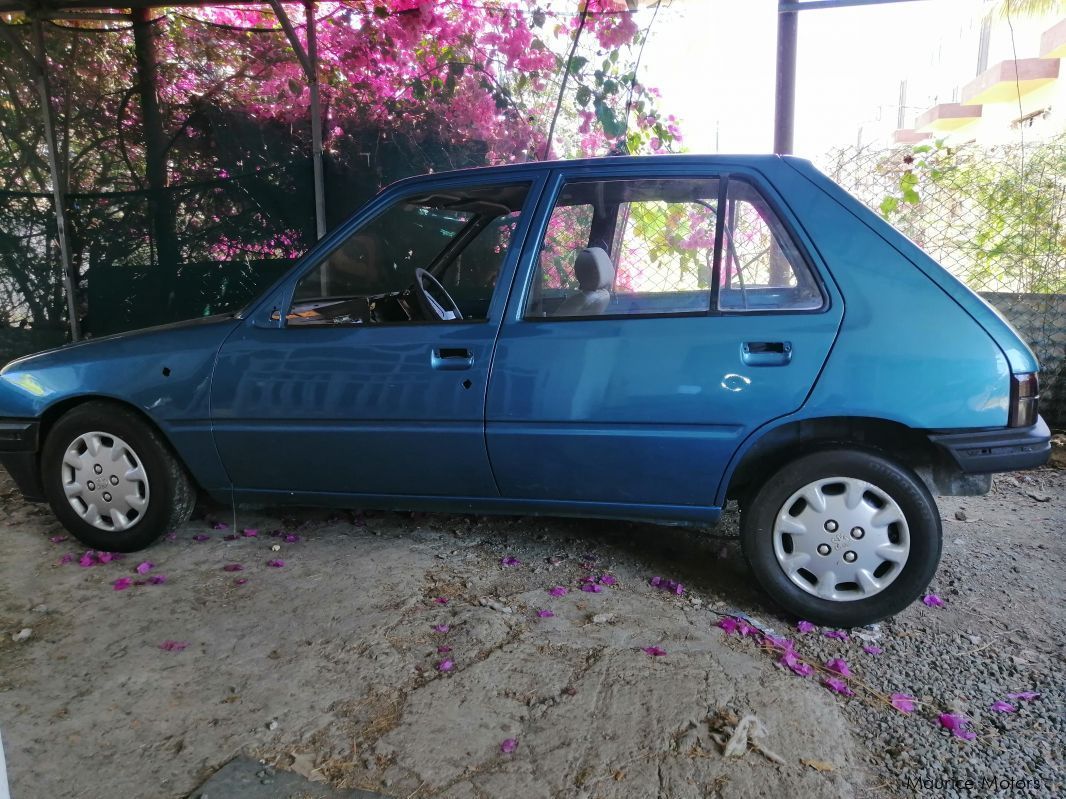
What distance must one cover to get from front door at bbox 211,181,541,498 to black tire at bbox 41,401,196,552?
0.29 m

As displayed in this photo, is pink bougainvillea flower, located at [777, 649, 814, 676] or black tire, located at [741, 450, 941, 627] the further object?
black tire, located at [741, 450, 941, 627]

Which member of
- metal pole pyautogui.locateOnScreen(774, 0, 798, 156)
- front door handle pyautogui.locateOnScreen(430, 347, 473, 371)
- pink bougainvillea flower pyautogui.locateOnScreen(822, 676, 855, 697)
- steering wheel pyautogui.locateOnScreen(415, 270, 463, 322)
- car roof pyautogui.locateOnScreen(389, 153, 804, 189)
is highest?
metal pole pyautogui.locateOnScreen(774, 0, 798, 156)

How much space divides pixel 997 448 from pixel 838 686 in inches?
38.2

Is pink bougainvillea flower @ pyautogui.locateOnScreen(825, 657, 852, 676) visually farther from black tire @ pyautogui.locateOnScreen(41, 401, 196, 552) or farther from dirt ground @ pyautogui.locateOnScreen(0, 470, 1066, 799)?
A: black tire @ pyautogui.locateOnScreen(41, 401, 196, 552)

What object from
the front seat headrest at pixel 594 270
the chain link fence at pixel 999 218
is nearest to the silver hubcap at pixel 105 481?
the front seat headrest at pixel 594 270

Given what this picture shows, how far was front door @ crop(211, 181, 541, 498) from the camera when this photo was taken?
9.53 feet

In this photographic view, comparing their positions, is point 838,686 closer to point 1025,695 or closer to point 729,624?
point 729,624

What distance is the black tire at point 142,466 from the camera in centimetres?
Answer: 327

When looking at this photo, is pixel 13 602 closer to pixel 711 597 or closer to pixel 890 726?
pixel 711 597

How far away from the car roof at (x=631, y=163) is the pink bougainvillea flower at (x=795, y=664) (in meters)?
1.75

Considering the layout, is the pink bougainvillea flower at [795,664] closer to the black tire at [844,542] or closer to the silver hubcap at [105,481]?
the black tire at [844,542]

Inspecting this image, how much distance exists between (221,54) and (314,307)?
4608mm

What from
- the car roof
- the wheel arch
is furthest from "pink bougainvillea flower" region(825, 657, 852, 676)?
the car roof

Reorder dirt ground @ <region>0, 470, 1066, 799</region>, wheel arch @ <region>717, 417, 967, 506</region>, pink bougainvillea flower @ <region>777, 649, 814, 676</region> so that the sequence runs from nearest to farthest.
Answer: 1. dirt ground @ <region>0, 470, 1066, 799</region>
2. pink bougainvillea flower @ <region>777, 649, 814, 676</region>
3. wheel arch @ <region>717, 417, 967, 506</region>
